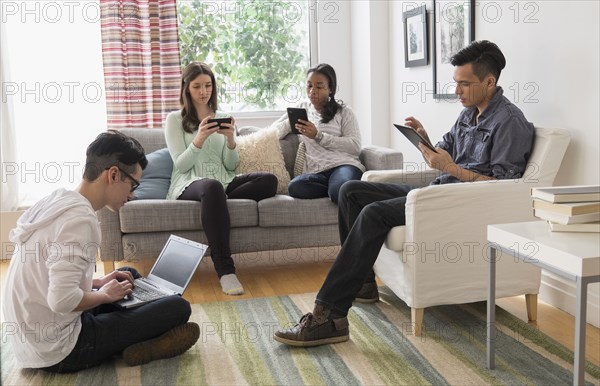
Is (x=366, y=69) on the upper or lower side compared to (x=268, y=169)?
upper

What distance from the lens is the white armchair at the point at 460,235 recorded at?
2465 mm

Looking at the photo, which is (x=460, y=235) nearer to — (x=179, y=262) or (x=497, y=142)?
(x=497, y=142)

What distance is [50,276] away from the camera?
77.4 inches

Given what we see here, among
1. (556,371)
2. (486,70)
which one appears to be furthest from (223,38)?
(556,371)

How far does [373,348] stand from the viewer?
242 cm

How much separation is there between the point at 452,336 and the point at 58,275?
4.85 feet

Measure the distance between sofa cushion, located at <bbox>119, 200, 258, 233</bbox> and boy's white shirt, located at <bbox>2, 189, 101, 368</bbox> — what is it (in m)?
1.20

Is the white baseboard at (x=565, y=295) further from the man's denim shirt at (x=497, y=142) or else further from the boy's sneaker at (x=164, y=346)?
the boy's sneaker at (x=164, y=346)

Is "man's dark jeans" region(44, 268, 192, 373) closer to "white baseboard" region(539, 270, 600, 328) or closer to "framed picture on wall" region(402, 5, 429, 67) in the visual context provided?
"white baseboard" region(539, 270, 600, 328)

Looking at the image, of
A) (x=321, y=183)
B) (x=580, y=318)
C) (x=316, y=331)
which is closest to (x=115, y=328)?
(x=316, y=331)

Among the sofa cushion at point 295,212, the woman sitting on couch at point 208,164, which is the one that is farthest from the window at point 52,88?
the sofa cushion at point 295,212

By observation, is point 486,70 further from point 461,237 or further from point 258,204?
point 258,204

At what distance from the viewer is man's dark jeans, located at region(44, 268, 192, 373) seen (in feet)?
7.17

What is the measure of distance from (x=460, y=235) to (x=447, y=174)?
38cm
